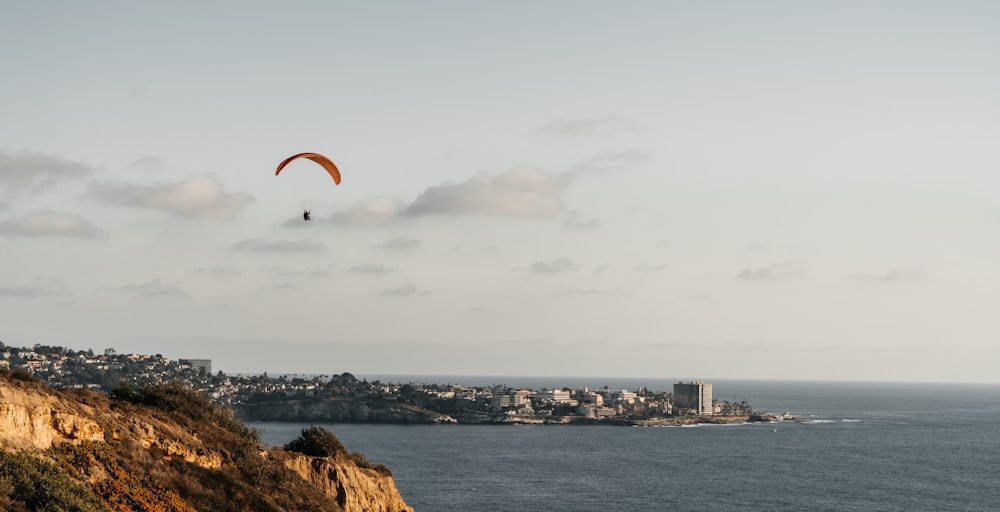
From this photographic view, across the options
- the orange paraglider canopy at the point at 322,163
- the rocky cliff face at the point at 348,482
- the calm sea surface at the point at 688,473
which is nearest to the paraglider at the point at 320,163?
the orange paraglider canopy at the point at 322,163

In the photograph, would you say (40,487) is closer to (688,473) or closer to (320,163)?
(320,163)

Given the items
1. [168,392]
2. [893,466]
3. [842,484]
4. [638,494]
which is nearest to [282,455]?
[168,392]

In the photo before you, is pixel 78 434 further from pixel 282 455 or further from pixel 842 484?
pixel 842 484

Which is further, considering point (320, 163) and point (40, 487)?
point (320, 163)

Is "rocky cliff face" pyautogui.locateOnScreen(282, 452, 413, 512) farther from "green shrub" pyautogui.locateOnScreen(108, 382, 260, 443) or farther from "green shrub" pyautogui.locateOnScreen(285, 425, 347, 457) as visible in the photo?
"green shrub" pyautogui.locateOnScreen(108, 382, 260, 443)

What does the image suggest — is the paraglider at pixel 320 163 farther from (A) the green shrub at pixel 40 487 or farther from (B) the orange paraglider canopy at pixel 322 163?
(A) the green shrub at pixel 40 487

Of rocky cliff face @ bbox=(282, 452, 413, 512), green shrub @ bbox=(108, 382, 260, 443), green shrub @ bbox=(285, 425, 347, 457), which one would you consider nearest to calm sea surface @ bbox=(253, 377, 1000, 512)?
green shrub @ bbox=(285, 425, 347, 457)

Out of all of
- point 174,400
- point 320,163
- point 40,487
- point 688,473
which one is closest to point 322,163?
point 320,163

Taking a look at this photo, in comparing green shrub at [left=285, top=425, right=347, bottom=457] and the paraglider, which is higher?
the paraglider
